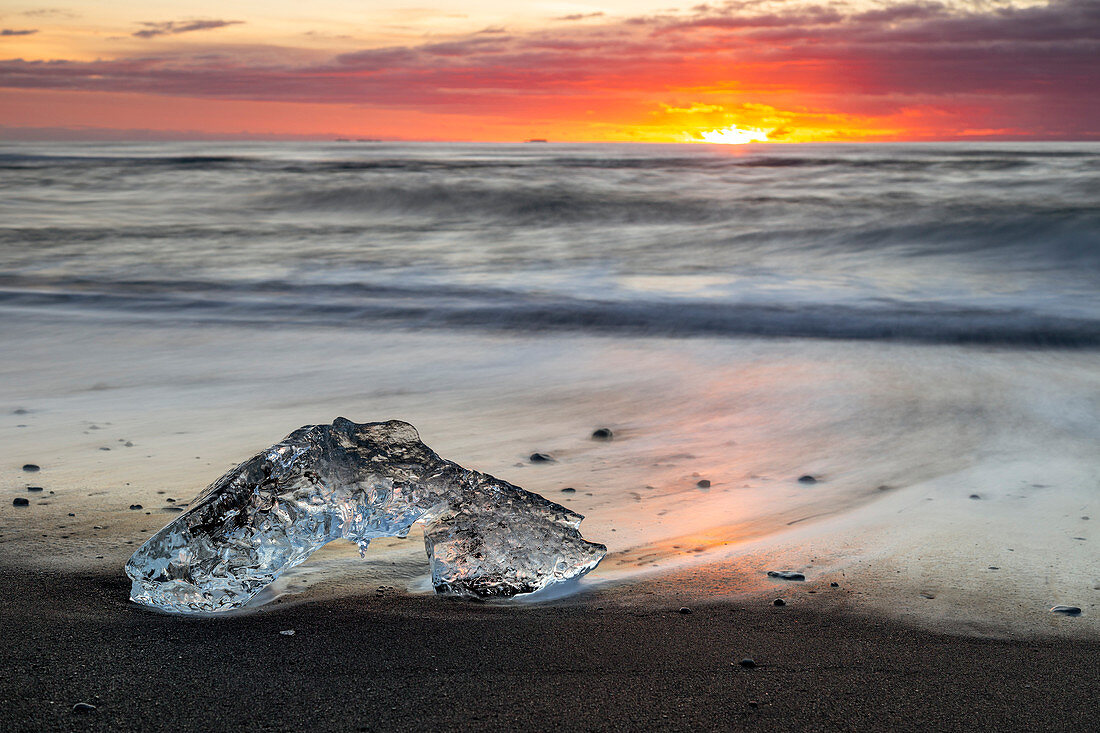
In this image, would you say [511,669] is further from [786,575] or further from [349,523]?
[786,575]

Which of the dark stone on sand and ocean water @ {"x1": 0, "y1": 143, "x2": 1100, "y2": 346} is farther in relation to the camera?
ocean water @ {"x1": 0, "y1": 143, "x2": 1100, "y2": 346}

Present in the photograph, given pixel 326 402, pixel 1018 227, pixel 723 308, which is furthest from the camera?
pixel 1018 227

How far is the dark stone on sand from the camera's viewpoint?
209 cm

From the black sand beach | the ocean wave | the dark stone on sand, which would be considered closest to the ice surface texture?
the black sand beach

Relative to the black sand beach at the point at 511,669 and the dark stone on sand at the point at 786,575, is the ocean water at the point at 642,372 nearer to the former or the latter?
the dark stone on sand at the point at 786,575

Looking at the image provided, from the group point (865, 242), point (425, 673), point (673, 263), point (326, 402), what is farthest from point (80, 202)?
point (425, 673)

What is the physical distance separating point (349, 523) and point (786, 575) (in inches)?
40.4

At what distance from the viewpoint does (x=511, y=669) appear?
1576 millimetres

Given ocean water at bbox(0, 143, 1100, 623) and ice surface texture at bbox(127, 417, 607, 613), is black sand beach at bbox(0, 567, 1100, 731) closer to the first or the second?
ice surface texture at bbox(127, 417, 607, 613)

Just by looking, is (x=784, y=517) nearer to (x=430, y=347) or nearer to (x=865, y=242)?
(x=430, y=347)

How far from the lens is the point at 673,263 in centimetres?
1126

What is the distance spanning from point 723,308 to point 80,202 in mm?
15335

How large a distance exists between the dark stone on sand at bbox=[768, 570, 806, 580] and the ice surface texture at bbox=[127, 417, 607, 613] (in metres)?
0.43

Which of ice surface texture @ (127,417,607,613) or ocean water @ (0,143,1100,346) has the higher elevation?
ice surface texture @ (127,417,607,613)
